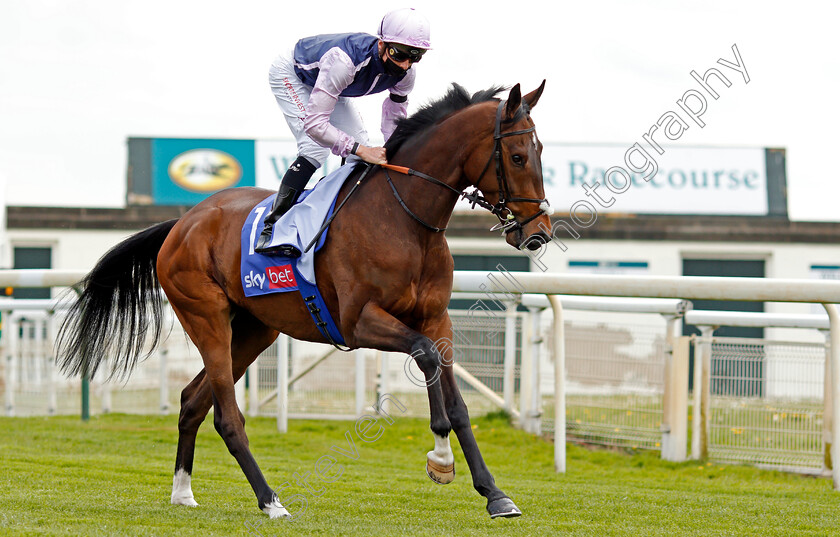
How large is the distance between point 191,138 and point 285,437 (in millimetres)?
10709

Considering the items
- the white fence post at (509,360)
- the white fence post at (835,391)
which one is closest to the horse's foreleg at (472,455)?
the white fence post at (835,391)

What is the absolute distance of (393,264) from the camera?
4293 millimetres

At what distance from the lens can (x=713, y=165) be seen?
18.0m

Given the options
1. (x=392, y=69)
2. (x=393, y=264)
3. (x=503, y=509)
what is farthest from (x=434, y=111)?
(x=503, y=509)

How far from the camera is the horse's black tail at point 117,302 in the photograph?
5738 millimetres

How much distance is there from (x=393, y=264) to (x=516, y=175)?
2.13 feet

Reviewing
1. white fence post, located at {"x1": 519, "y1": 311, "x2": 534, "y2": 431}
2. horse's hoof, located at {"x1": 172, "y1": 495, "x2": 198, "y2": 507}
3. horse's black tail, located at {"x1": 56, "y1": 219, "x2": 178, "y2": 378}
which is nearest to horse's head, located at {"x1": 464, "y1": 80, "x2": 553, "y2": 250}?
horse's hoof, located at {"x1": 172, "y1": 495, "x2": 198, "y2": 507}

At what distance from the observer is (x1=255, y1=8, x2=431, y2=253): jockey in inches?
177

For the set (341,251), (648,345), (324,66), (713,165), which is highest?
(713,165)

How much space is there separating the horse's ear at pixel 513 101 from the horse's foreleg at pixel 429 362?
1.01 metres

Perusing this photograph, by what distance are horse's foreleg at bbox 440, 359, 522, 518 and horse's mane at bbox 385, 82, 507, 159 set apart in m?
1.09

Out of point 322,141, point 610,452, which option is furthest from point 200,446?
point 322,141

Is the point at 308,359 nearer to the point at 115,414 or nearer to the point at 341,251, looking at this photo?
the point at 115,414

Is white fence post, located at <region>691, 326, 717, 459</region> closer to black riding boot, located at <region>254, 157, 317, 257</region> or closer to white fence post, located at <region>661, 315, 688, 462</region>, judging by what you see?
white fence post, located at <region>661, 315, 688, 462</region>
